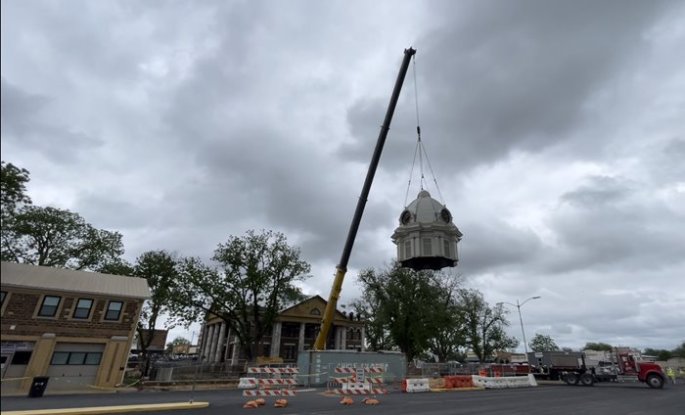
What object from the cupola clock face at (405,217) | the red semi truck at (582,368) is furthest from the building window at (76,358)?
the red semi truck at (582,368)

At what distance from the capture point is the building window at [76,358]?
6.04 meters

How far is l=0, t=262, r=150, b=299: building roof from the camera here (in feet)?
12.9

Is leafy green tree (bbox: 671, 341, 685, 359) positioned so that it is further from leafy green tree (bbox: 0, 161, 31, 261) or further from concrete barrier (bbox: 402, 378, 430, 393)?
leafy green tree (bbox: 0, 161, 31, 261)

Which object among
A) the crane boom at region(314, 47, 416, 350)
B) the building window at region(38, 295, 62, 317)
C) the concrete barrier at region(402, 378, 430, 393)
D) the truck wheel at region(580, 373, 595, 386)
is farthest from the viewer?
the truck wheel at region(580, 373, 595, 386)

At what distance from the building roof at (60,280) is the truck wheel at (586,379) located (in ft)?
119

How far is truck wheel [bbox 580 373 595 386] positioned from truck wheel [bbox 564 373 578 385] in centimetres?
51

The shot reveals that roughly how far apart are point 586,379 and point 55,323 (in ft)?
126

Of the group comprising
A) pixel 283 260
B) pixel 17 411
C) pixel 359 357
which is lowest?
pixel 17 411

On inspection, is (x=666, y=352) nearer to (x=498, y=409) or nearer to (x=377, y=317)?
(x=377, y=317)

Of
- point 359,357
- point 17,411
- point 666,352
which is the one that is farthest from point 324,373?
point 666,352

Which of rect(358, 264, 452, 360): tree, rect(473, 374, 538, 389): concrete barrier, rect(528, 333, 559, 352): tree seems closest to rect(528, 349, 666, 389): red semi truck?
rect(473, 374, 538, 389): concrete barrier

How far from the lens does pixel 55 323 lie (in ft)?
17.5

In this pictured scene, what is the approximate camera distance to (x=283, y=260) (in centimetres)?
4425

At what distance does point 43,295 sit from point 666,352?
524 feet
